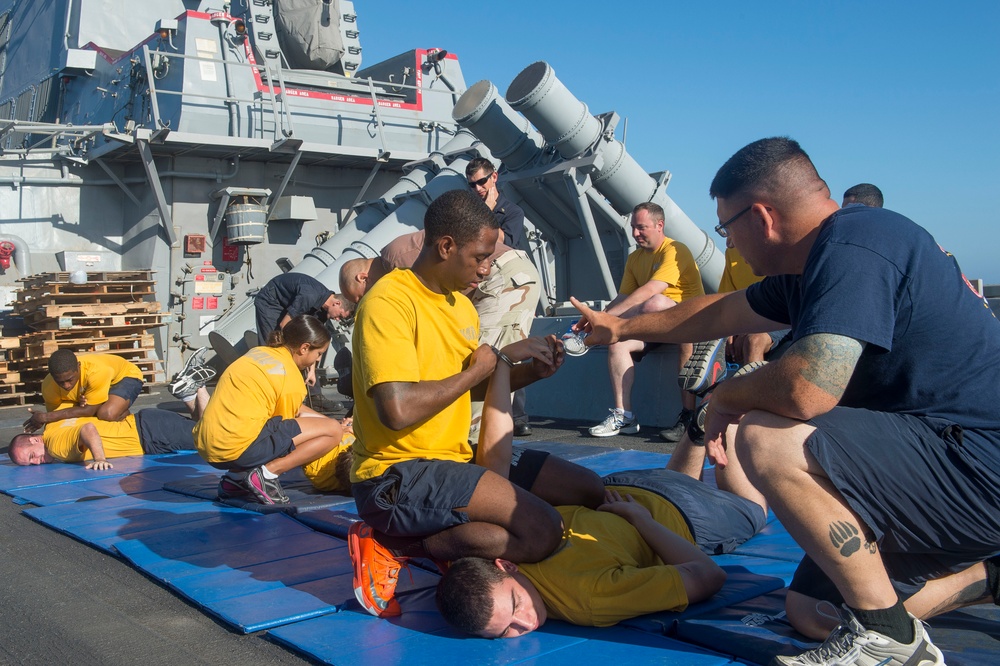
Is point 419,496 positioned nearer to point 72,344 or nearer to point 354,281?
point 354,281

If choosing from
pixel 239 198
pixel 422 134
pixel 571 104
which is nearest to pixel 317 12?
pixel 422 134

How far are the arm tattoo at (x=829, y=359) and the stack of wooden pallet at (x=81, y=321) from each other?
11727mm

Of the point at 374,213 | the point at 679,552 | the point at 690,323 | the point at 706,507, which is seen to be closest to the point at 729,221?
the point at 690,323

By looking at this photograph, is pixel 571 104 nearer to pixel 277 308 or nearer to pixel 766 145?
pixel 277 308

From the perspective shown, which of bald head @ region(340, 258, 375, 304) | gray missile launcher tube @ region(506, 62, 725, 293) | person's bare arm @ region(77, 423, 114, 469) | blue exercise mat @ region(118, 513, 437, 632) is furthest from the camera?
gray missile launcher tube @ region(506, 62, 725, 293)

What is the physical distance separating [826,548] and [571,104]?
8065mm

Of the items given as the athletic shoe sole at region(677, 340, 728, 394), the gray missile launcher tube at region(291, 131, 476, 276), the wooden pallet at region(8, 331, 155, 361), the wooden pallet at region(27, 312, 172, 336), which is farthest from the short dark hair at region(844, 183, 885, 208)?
the wooden pallet at region(27, 312, 172, 336)

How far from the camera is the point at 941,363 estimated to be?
2562 millimetres

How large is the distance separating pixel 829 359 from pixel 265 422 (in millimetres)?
3733

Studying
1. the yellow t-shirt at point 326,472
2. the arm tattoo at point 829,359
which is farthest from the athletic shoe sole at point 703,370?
the arm tattoo at point 829,359

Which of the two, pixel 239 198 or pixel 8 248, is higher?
pixel 239 198

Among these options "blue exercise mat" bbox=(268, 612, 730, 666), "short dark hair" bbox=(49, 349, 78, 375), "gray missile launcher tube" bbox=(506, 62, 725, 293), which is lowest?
"blue exercise mat" bbox=(268, 612, 730, 666)

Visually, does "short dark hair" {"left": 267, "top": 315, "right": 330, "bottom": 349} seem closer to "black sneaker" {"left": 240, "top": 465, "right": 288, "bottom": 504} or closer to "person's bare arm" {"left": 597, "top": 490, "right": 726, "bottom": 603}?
"black sneaker" {"left": 240, "top": 465, "right": 288, "bottom": 504}

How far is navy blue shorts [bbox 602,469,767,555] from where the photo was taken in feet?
12.4
